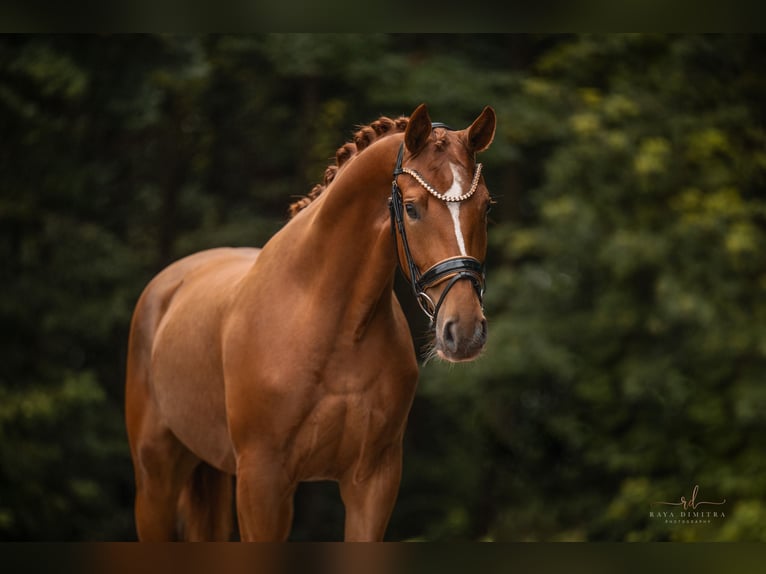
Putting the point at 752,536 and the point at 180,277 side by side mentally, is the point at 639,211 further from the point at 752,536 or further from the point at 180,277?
the point at 180,277

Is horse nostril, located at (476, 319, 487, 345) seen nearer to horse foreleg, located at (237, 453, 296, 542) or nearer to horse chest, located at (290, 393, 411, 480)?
horse chest, located at (290, 393, 411, 480)

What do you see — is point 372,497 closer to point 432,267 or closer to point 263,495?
point 263,495

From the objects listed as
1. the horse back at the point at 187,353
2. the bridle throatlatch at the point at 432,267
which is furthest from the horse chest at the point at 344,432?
the horse back at the point at 187,353

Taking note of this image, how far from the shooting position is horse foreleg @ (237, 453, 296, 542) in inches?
131

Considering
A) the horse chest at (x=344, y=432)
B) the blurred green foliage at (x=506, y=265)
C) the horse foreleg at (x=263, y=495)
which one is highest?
the blurred green foliage at (x=506, y=265)

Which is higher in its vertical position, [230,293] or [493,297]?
[493,297]

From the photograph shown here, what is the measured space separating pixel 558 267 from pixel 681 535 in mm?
2682

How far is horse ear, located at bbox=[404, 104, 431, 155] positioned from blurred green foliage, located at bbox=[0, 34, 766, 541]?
18.3ft

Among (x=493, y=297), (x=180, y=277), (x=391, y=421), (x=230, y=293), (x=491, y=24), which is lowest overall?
(x=391, y=421)

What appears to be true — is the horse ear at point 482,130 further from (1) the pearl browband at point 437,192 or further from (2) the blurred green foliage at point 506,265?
(2) the blurred green foliage at point 506,265

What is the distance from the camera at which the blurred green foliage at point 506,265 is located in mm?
8523

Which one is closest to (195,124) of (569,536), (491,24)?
(569,536)

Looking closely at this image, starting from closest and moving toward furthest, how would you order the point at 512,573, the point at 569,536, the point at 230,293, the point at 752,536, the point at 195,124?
→ the point at 512,573, the point at 230,293, the point at 752,536, the point at 569,536, the point at 195,124

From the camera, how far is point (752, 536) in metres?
7.51
